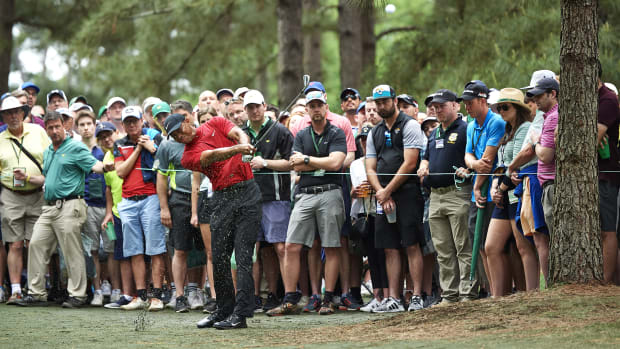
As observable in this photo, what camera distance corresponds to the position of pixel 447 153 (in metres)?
8.91

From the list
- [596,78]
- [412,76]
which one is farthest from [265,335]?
[412,76]

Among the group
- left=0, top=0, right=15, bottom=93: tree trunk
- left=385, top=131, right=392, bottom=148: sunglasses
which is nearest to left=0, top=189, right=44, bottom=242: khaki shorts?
left=385, top=131, right=392, bottom=148: sunglasses

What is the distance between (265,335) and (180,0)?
13.1m

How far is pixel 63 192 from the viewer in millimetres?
10781

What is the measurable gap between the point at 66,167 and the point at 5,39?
9.12 m

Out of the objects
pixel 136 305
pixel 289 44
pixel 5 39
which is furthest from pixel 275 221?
pixel 5 39

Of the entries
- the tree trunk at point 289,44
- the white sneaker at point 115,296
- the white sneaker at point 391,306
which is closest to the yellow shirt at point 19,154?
the white sneaker at point 115,296

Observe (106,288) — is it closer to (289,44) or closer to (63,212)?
(63,212)

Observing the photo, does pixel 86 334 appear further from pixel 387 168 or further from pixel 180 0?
pixel 180 0

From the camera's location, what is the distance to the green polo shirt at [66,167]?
35.2ft

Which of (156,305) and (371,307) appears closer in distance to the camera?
(371,307)

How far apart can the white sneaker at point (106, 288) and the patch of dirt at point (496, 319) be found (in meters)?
5.21

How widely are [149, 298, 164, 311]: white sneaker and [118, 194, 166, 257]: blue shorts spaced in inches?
22.7

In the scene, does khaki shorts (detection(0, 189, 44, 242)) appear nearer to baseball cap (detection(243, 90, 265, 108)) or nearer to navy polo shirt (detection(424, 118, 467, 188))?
baseball cap (detection(243, 90, 265, 108))
